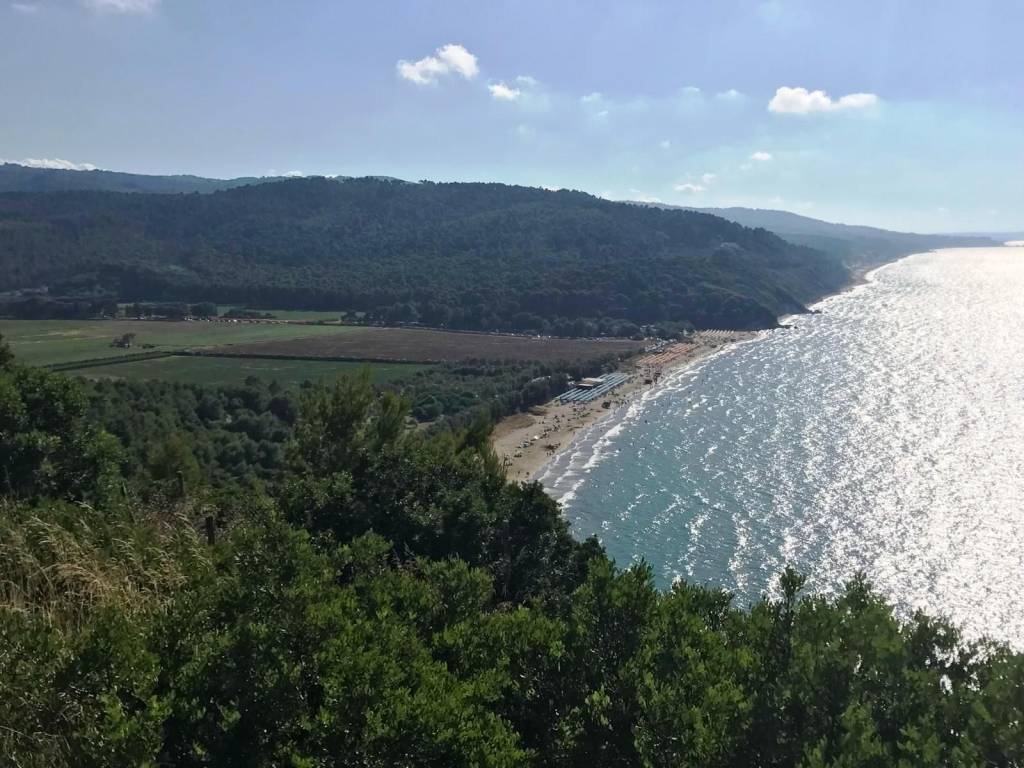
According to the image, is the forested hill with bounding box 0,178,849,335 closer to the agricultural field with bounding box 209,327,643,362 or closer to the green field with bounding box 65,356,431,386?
the agricultural field with bounding box 209,327,643,362

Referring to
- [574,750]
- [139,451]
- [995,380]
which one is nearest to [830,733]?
[574,750]

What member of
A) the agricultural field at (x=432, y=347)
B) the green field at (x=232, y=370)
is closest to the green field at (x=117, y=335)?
the agricultural field at (x=432, y=347)

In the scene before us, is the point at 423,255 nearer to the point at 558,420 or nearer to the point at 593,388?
the point at 593,388

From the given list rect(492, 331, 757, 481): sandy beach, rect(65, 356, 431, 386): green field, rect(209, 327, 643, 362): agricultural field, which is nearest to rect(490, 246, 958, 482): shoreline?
rect(492, 331, 757, 481): sandy beach

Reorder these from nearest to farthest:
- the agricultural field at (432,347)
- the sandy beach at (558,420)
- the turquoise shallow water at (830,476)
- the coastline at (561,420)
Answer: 1. the turquoise shallow water at (830,476)
2. the coastline at (561,420)
3. the sandy beach at (558,420)
4. the agricultural field at (432,347)

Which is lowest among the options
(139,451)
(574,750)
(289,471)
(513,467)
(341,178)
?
(513,467)

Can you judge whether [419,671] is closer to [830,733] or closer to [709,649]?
[709,649]

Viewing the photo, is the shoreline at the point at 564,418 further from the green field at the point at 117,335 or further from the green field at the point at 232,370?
the green field at the point at 117,335
